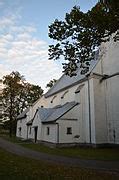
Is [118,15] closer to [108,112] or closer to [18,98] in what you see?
[108,112]

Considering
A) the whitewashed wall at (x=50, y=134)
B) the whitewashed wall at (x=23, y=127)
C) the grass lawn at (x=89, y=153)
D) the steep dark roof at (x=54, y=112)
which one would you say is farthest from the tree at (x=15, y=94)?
the grass lawn at (x=89, y=153)

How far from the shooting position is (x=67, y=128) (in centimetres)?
2838

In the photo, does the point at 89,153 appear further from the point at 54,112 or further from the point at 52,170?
the point at 54,112

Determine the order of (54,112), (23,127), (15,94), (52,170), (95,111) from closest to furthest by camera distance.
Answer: (52,170)
(95,111)
(54,112)
(23,127)
(15,94)

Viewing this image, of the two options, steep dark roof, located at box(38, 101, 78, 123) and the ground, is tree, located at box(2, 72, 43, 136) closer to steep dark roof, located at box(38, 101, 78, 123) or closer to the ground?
steep dark roof, located at box(38, 101, 78, 123)

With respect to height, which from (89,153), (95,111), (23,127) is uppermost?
(95,111)

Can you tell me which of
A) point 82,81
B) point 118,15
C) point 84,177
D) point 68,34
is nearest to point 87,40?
point 68,34

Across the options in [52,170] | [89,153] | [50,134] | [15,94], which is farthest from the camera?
[15,94]

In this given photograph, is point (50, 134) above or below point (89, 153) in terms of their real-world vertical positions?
above

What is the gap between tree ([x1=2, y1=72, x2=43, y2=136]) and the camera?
163ft

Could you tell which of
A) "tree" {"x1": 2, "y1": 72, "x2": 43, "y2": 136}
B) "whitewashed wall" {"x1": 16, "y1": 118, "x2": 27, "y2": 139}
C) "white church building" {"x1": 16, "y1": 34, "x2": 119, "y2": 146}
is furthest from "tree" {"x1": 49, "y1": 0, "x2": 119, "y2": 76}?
"tree" {"x1": 2, "y1": 72, "x2": 43, "y2": 136}

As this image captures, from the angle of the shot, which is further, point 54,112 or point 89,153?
point 54,112

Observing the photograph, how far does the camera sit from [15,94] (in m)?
51.4

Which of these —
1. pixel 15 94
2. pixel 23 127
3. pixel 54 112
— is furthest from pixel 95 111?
pixel 15 94
